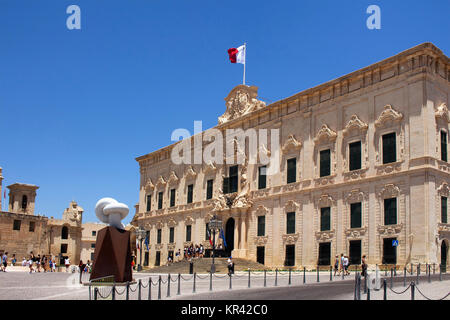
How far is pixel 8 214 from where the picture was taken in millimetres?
67562

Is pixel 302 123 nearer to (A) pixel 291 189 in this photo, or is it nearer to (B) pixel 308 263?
(A) pixel 291 189

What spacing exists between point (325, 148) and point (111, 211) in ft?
66.8

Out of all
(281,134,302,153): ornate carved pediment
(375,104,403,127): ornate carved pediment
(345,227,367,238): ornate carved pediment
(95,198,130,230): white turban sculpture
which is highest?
(375,104,403,127): ornate carved pediment

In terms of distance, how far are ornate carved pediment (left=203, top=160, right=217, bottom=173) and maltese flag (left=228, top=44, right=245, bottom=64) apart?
10.00m

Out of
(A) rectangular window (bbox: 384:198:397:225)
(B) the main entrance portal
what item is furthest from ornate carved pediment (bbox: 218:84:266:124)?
(A) rectangular window (bbox: 384:198:397:225)

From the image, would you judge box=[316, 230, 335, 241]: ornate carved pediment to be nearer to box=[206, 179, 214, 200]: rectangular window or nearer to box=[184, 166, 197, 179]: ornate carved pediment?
box=[206, 179, 214, 200]: rectangular window

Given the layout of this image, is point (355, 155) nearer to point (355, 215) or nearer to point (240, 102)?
point (355, 215)

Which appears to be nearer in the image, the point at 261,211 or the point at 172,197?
the point at 261,211

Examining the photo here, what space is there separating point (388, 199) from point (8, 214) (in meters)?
50.7

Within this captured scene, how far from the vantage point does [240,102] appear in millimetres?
49438

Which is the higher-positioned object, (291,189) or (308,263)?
(291,189)

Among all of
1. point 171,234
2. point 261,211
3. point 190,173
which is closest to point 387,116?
point 261,211

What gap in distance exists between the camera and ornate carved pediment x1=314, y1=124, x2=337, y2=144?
3885cm
